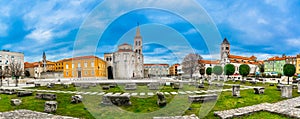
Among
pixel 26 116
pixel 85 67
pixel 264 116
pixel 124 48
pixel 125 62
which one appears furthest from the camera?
pixel 85 67

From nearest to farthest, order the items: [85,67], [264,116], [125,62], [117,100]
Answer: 1. [264,116]
2. [117,100]
3. [125,62]
4. [85,67]

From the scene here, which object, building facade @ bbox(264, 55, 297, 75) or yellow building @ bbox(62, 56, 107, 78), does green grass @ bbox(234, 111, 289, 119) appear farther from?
building facade @ bbox(264, 55, 297, 75)

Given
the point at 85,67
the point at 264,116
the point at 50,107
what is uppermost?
the point at 85,67

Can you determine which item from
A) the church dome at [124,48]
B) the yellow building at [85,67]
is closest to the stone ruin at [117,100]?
the church dome at [124,48]

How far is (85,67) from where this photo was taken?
62.2 m

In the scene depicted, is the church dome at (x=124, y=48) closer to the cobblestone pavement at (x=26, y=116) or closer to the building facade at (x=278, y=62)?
the cobblestone pavement at (x=26, y=116)

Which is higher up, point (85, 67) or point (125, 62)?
point (125, 62)

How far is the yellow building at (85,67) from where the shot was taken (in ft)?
200

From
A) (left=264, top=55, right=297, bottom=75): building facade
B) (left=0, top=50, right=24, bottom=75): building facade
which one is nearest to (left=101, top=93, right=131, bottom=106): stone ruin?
(left=0, top=50, right=24, bottom=75): building facade

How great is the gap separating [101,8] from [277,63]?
108 meters

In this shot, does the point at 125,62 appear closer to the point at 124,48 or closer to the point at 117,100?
the point at 124,48

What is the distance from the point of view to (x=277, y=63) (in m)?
98.6

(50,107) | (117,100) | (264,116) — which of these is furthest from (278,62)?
(50,107)

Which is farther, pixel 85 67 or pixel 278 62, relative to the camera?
pixel 278 62
